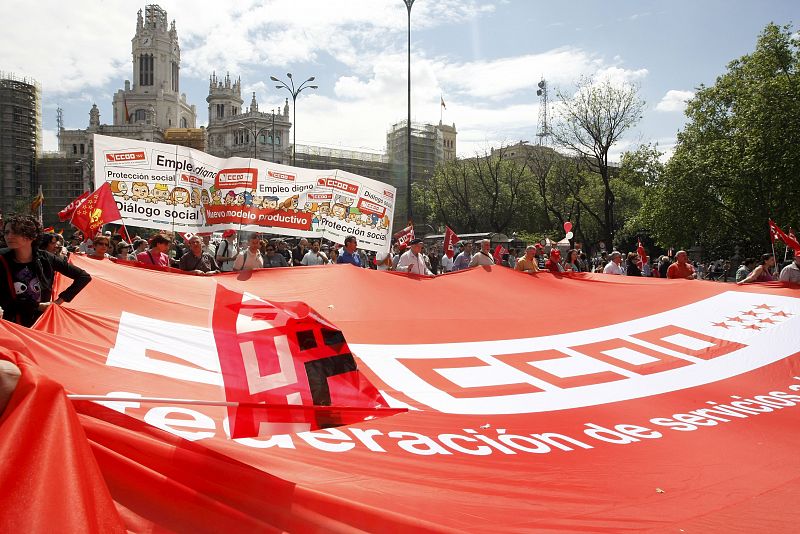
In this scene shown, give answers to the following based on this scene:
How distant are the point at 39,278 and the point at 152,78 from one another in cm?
16231

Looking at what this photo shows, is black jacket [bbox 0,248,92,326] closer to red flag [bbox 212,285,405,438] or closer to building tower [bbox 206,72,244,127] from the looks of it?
red flag [bbox 212,285,405,438]

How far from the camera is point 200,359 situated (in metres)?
3.91

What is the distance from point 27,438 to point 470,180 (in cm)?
6101

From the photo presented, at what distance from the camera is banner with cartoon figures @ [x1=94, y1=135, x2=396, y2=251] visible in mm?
10625

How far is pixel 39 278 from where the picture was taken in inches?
198

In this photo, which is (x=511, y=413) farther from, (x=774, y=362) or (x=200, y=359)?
(x=774, y=362)

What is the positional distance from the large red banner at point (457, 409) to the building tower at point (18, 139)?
9988cm

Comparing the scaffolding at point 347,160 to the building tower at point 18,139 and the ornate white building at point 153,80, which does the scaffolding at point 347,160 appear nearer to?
the building tower at point 18,139

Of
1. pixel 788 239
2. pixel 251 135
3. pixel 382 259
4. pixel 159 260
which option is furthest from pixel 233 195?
pixel 251 135

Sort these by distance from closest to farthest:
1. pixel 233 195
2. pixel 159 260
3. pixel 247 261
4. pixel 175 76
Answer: pixel 247 261
pixel 159 260
pixel 233 195
pixel 175 76

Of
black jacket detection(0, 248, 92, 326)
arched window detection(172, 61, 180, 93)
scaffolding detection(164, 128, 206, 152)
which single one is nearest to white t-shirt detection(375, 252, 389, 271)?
black jacket detection(0, 248, 92, 326)

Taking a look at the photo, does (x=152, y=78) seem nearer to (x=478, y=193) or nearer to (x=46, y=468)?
(x=478, y=193)

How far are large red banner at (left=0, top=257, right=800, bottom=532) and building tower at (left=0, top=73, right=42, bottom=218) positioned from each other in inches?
3932

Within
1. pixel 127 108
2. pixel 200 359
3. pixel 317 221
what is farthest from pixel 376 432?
pixel 127 108
